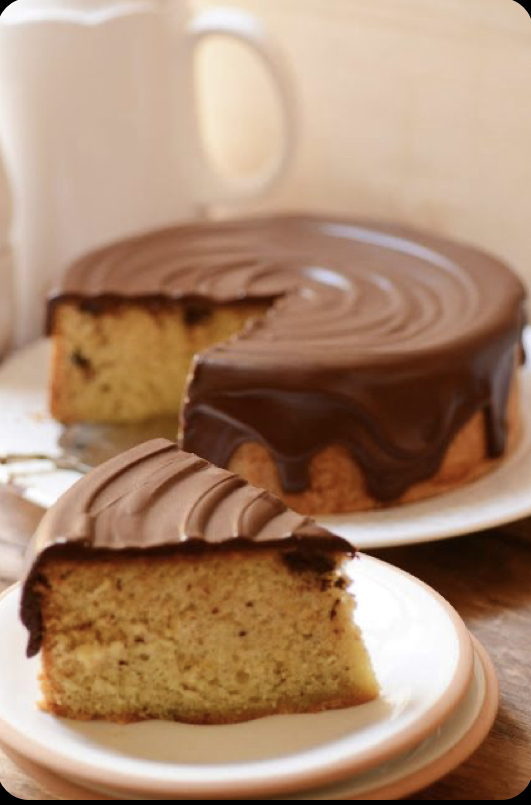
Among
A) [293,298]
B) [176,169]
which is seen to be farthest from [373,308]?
[176,169]

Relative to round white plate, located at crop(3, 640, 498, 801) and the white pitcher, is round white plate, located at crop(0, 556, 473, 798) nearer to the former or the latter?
round white plate, located at crop(3, 640, 498, 801)

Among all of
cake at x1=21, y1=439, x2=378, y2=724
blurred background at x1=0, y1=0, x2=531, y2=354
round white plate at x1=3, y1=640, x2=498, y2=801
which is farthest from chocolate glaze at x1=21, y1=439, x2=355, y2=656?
blurred background at x1=0, y1=0, x2=531, y2=354

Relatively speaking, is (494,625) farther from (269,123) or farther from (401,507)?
(269,123)

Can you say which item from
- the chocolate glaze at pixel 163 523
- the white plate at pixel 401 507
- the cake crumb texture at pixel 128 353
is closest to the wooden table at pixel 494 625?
the white plate at pixel 401 507

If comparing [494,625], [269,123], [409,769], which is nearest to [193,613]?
[409,769]

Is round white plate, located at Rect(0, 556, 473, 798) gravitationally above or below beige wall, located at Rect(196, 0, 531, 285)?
above

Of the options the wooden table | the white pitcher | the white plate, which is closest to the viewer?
the wooden table

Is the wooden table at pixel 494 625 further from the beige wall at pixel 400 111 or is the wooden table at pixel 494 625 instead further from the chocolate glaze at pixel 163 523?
the beige wall at pixel 400 111
